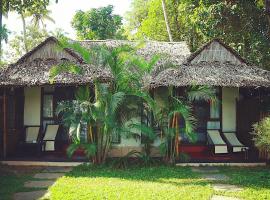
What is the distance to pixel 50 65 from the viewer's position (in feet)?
39.2

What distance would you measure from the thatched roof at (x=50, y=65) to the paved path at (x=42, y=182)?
2.47 metres

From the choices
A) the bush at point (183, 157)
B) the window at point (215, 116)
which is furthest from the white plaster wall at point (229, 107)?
the bush at point (183, 157)

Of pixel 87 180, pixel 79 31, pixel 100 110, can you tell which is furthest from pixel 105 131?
pixel 79 31

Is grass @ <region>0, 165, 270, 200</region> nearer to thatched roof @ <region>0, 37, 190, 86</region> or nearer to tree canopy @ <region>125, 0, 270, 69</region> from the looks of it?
thatched roof @ <region>0, 37, 190, 86</region>

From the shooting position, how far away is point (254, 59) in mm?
16062

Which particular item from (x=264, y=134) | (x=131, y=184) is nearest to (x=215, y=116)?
(x=264, y=134)

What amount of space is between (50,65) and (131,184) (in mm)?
5434

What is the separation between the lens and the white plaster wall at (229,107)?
13000 mm

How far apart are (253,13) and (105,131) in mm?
9373

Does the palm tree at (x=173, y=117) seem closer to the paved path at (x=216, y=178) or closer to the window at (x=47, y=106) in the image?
the paved path at (x=216, y=178)

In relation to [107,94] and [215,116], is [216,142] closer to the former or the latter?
[215,116]

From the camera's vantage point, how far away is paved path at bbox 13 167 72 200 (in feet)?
24.2

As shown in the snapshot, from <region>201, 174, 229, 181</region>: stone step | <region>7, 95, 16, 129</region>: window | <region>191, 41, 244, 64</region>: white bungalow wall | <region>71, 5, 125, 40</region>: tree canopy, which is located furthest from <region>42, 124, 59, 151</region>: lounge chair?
<region>71, 5, 125, 40</region>: tree canopy

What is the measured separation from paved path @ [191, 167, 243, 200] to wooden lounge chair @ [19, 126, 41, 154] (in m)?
5.39
